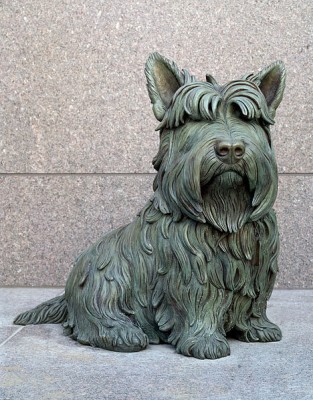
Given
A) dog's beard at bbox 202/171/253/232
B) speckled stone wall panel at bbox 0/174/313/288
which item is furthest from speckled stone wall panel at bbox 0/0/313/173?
dog's beard at bbox 202/171/253/232

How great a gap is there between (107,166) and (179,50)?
1173 millimetres

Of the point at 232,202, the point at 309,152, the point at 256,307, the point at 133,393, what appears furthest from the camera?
the point at 309,152

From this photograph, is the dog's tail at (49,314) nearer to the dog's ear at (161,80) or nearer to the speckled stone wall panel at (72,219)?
the dog's ear at (161,80)

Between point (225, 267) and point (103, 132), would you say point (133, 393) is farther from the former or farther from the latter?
point (103, 132)

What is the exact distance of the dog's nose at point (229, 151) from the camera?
10.6 ft

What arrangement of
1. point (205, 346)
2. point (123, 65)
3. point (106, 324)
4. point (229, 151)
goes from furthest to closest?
point (123, 65)
point (106, 324)
point (205, 346)
point (229, 151)

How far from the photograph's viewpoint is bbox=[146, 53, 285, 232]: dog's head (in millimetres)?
3270

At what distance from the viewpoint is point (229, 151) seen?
10.6 feet

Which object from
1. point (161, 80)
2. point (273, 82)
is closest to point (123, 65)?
point (161, 80)

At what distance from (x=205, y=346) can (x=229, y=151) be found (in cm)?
97

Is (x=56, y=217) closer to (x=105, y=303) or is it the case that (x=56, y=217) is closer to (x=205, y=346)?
(x=105, y=303)

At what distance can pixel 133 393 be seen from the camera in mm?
2902

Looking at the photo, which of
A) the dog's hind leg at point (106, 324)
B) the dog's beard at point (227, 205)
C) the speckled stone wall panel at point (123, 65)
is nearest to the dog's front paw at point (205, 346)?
the dog's hind leg at point (106, 324)

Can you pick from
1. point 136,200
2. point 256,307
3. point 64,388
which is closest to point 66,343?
point 64,388
